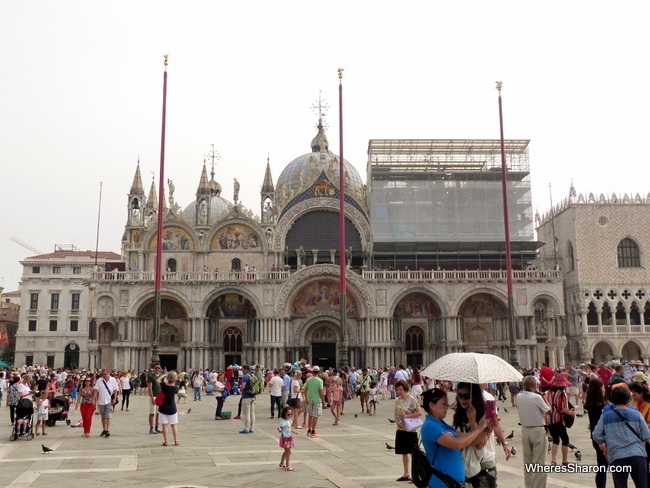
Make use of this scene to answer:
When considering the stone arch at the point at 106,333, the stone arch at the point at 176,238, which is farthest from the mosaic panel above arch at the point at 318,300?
the stone arch at the point at 106,333

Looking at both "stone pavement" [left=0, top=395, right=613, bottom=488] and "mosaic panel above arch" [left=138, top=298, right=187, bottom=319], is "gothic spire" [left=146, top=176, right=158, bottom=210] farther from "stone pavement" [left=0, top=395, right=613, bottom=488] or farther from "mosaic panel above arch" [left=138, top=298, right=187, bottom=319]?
"stone pavement" [left=0, top=395, right=613, bottom=488]

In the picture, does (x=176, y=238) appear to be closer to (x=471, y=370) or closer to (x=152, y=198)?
(x=152, y=198)

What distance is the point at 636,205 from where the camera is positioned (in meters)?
52.7

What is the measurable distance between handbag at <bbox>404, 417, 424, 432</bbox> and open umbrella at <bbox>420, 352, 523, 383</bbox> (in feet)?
11.7

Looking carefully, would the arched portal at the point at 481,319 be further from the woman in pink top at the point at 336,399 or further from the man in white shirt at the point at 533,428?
the man in white shirt at the point at 533,428

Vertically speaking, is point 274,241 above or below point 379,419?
above

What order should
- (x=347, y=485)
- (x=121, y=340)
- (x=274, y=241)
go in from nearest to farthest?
(x=347, y=485) → (x=121, y=340) → (x=274, y=241)

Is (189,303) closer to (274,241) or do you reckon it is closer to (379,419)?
(274,241)

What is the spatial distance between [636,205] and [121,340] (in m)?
40.0

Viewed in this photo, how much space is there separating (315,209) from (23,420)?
34878 millimetres

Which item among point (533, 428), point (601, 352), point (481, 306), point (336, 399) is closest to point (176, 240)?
point (481, 306)

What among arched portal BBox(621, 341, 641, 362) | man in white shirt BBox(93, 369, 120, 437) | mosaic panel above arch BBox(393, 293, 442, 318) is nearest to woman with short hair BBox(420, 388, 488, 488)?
man in white shirt BBox(93, 369, 120, 437)

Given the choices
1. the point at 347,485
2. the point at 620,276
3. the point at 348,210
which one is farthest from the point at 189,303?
the point at 347,485

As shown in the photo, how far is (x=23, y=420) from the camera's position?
17562mm
